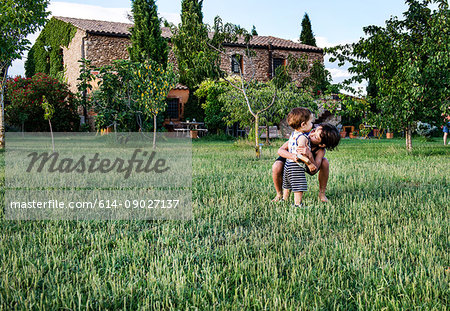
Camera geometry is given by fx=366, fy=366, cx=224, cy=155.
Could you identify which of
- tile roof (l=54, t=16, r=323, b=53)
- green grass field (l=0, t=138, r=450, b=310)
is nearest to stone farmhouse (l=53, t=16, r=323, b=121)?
tile roof (l=54, t=16, r=323, b=53)

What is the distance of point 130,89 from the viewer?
12938mm

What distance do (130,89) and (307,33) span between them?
29.6m

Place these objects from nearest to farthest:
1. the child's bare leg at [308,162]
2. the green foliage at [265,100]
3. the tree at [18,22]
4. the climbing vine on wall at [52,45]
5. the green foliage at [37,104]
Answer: the child's bare leg at [308,162] → the tree at [18,22] → the green foliage at [265,100] → the green foliage at [37,104] → the climbing vine on wall at [52,45]

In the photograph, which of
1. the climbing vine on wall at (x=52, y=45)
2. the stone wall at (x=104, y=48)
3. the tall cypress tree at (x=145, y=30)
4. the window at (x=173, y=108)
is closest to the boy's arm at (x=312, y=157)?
the tall cypress tree at (x=145, y=30)

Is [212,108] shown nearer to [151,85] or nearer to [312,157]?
[151,85]

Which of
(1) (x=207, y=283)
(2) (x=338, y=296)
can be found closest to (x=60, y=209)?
(1) (x=207, y=283)

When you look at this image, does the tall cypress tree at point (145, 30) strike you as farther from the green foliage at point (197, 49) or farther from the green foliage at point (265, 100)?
the green foliage at point (197, 49)

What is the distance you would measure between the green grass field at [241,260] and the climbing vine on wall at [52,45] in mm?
26311

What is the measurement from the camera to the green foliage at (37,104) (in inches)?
818

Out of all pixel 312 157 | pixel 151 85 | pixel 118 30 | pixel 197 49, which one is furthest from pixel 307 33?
pixel 312 157

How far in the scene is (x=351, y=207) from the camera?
3.88 meters

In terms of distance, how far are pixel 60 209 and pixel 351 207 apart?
3.12m

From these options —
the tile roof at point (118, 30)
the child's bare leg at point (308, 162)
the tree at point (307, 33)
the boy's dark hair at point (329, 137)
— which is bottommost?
the child's bare leg at point (308, 162)

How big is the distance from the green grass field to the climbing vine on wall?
2631 centimetres
